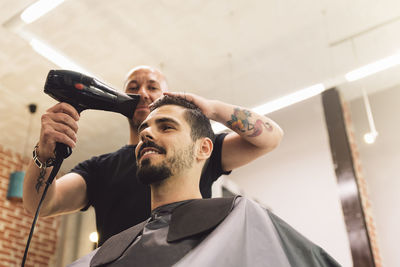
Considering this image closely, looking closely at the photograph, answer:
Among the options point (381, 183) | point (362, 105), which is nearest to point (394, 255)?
point (381, 183)

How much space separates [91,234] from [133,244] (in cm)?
599

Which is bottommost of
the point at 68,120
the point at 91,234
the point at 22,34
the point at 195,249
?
the point at 195,249

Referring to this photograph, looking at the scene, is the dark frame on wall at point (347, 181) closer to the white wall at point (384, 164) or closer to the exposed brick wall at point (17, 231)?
the white wall at point (384, 164)

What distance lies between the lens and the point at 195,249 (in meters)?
1.10

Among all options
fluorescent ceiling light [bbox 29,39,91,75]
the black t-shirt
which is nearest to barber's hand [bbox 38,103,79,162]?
the black t-shirt

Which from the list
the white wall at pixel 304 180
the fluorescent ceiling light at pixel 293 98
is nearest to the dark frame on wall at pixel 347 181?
the white wall at pixel 304 180

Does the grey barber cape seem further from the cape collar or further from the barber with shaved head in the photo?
the barber with shaved head

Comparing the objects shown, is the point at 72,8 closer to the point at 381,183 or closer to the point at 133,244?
the point at 133,244

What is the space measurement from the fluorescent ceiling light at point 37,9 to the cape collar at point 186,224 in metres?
2.72

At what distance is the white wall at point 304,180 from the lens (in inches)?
209

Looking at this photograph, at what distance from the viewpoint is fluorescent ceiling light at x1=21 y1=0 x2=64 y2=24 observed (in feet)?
11.6

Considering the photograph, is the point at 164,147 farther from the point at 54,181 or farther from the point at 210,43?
the point at 210,43

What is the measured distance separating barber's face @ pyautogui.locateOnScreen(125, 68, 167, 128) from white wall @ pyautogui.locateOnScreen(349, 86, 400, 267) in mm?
4202

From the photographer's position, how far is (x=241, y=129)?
1.46m
